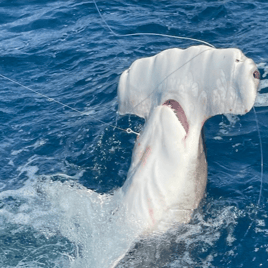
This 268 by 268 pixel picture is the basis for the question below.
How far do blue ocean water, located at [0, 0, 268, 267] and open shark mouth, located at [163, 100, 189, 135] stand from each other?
143 cm

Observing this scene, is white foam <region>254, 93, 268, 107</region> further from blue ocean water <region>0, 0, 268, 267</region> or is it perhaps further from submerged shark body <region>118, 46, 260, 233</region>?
submerged shark body <region>118, 46, 260, 233</region>

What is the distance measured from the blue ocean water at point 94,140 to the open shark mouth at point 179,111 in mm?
1427

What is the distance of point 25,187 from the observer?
→ 869cm

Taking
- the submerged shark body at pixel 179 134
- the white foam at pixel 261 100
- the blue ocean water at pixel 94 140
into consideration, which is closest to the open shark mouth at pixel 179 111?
the submerged shark body at pixel 179 134

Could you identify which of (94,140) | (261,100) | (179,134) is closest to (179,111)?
(179,134)

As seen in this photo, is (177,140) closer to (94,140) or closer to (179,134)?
(179,134)

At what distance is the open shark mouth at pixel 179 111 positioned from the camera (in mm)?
6918

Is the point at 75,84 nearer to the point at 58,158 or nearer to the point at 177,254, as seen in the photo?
the point at 58,158

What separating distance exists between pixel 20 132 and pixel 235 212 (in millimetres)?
5347

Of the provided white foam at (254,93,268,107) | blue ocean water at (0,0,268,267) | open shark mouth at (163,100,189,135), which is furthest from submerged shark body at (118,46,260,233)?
white foam at (254,93,268,107)

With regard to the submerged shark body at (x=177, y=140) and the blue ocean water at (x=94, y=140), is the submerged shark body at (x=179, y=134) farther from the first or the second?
the blue ocean water at (x=94, y=140)

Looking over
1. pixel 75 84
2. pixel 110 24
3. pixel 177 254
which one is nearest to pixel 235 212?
pixel 177 254

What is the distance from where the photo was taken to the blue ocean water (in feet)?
22.9

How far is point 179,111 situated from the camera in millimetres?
7008
